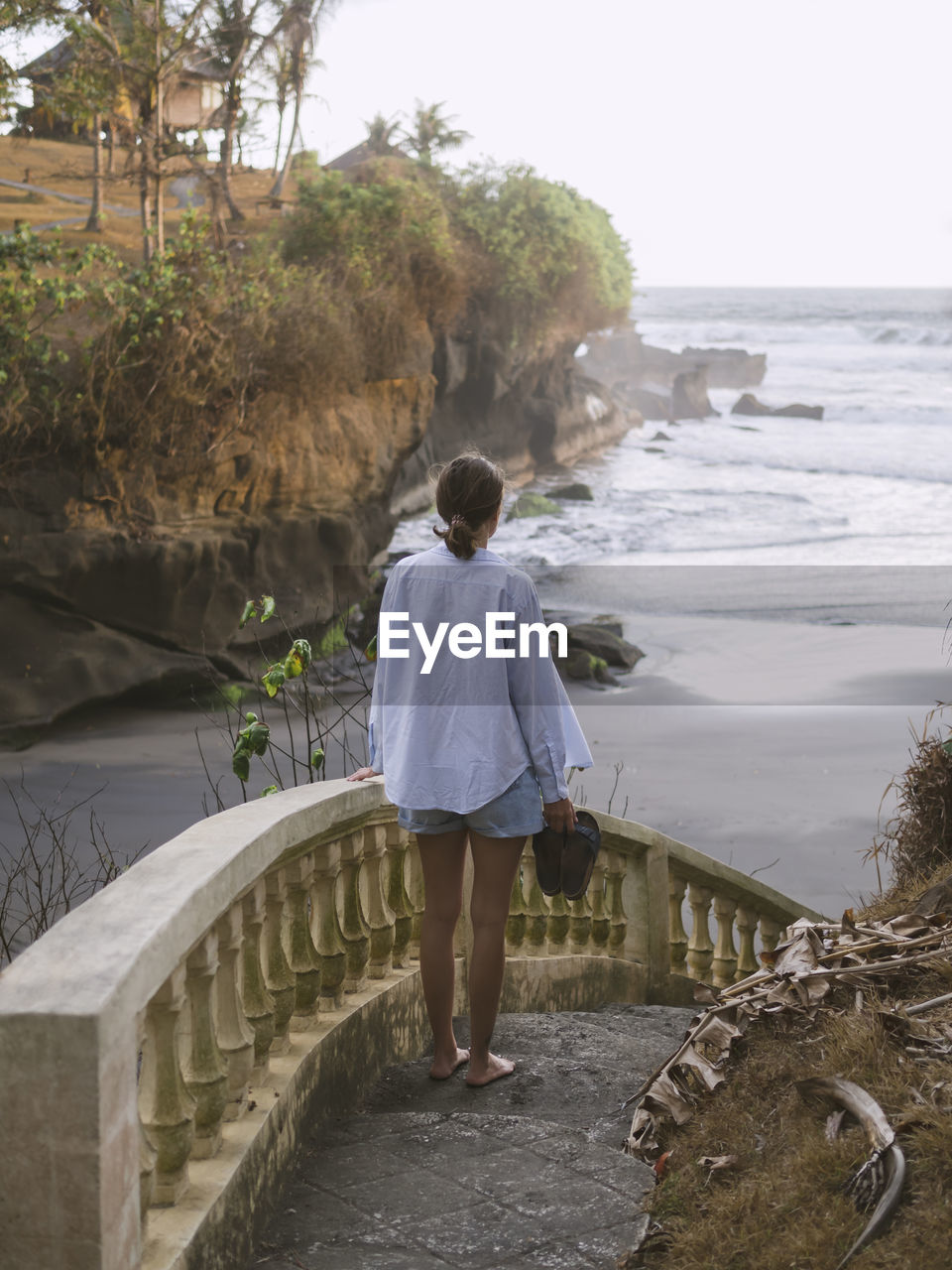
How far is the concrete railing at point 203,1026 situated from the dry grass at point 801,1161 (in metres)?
0.82

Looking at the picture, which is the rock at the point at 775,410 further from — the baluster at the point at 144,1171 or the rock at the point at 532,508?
the baluster at the point at 144,1171

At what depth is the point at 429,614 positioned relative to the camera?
2977mm

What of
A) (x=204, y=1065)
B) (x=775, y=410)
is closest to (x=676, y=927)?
(x=204, y=1065)

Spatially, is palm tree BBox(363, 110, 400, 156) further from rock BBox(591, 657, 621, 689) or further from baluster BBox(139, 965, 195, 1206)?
baluster BBox(139, 965, 195, 1206)

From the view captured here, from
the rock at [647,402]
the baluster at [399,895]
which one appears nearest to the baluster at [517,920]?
the baluster at [399,895]

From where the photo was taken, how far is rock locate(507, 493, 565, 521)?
95.4 ft

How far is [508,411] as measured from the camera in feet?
100

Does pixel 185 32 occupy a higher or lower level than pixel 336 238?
higher

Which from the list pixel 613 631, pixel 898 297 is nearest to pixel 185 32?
pixel 613 631

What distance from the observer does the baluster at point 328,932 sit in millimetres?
3131

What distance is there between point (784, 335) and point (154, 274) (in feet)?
179

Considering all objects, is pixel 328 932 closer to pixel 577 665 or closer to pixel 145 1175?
pixel 145 1175

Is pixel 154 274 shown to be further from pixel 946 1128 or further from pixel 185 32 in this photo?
pixel 946 1128

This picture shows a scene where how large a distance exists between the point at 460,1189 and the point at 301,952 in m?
0.72
